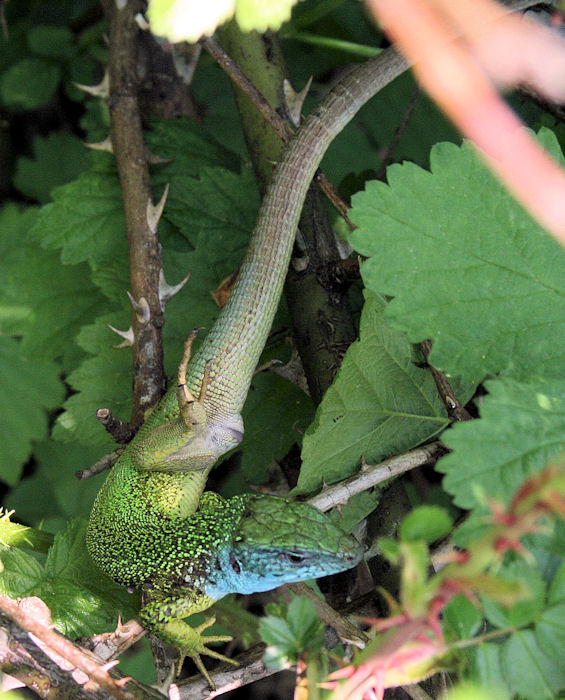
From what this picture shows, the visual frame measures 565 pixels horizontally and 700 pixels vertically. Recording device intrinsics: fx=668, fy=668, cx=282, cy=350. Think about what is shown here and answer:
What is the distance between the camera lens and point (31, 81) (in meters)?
4.20

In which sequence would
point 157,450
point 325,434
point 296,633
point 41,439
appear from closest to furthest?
1. point 296,633
2. point 325,434
3. point 157,450
4. point 41,439

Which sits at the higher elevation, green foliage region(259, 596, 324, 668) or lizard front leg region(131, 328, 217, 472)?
lizard front leg region(131, 328, 217, 472)

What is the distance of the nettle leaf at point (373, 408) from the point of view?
2.10 meters

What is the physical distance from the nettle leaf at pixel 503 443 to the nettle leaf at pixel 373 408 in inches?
17.6

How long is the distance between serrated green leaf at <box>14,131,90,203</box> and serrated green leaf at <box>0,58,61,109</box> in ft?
1.70

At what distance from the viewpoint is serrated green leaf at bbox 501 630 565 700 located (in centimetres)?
142

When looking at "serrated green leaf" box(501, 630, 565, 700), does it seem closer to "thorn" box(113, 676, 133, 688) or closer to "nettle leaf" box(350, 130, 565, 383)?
"nettle leaf" box(350, 130, 565, 383)

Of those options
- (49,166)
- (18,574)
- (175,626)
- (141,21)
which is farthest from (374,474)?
(49,166)

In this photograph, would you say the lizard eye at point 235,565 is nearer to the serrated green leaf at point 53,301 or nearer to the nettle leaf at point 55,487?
the serrated green leaf at point 53,301

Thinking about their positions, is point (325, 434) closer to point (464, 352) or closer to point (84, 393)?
point (464, 352)

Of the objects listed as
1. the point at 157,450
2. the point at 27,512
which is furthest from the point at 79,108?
the point at 157,450

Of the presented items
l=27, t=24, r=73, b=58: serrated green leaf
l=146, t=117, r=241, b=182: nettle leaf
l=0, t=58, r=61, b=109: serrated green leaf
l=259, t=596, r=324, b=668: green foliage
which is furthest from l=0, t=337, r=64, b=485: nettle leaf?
l=259, t=596, r=324, b=668: green foliage

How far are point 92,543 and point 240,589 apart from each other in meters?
0.52

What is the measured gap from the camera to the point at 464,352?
1.94m
